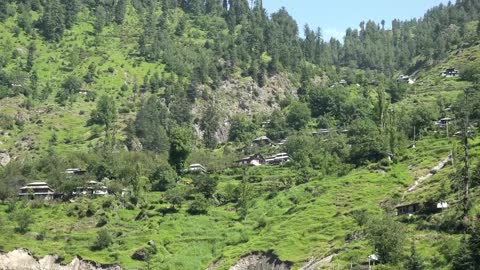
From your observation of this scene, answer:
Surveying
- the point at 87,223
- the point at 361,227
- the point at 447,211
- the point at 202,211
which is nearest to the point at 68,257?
the point at 87,223

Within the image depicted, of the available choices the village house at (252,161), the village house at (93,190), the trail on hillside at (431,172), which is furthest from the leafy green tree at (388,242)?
the village house at (252,161)

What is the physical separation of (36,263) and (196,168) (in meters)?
51.5

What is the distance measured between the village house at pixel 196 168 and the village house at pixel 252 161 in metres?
8.58

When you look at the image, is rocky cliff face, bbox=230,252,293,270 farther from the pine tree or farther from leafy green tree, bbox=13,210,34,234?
leafy green tree, bbox=13,210,34,234

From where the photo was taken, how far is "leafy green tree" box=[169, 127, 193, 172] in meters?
156

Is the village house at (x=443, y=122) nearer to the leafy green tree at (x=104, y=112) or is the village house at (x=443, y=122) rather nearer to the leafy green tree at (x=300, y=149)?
the leafy green tree at (x=300, y=149)

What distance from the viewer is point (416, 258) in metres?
72.8

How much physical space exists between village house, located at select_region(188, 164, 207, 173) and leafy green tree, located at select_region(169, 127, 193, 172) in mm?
2609

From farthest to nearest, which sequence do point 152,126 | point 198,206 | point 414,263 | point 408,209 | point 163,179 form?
point 152,126
point 163,179
point 198,206
point 408,209
point 414,263

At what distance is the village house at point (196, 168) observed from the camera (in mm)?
Result: 158625

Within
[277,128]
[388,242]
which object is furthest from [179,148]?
[388,242]

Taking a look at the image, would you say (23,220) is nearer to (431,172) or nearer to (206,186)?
(206,186)

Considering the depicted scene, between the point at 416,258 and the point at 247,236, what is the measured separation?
47.4 m

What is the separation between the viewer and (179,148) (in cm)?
15512
